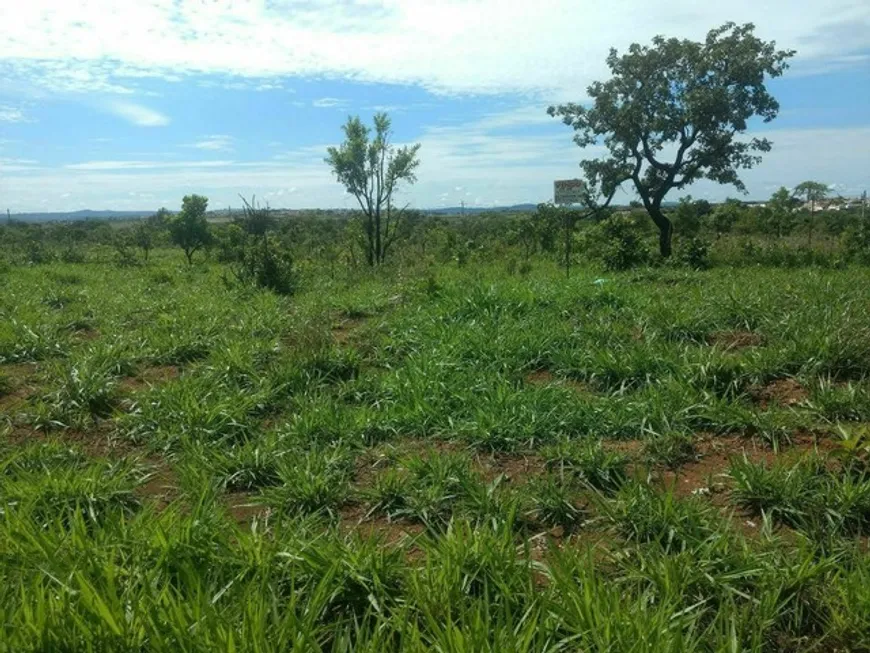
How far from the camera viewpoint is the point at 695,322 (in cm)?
520

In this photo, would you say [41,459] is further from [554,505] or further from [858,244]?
[858,244]

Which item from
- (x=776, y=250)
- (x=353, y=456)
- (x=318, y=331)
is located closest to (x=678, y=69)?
(x=776, y=250)

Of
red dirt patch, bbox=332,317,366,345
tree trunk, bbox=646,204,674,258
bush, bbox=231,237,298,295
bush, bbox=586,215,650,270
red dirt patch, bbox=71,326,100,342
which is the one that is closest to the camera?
red dirt patch, bbox=332,317,366,345

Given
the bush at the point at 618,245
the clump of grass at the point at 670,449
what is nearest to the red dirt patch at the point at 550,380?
the clump of grass at the point at 670,449

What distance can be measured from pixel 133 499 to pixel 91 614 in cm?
131

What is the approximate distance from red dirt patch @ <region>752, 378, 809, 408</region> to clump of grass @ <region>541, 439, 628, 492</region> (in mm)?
1260

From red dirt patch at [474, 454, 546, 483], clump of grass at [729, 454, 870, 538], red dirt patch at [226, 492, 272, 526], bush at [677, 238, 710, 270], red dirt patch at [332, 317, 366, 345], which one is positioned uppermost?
bush at [677, 238, 710, 270]

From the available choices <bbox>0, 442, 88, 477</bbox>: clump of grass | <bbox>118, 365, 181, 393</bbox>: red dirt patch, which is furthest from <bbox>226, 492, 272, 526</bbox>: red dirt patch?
<bbox>118, 365, 181, 393</bbox>: red dirt patch

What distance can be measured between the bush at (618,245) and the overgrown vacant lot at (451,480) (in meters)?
5.82

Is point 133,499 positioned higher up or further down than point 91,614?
further down

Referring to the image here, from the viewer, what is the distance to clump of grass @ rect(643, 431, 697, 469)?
10.2 ft

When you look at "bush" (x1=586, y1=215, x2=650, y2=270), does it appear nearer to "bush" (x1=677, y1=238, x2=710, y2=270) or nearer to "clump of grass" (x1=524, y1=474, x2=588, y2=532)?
"bush" (x1=677, y1=238, x2=710, y2=270)

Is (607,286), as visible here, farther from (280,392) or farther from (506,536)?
(506,536)

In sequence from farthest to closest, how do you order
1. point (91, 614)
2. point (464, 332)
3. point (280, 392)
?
point (464, 332), point (280, 392), point (91, 614)
